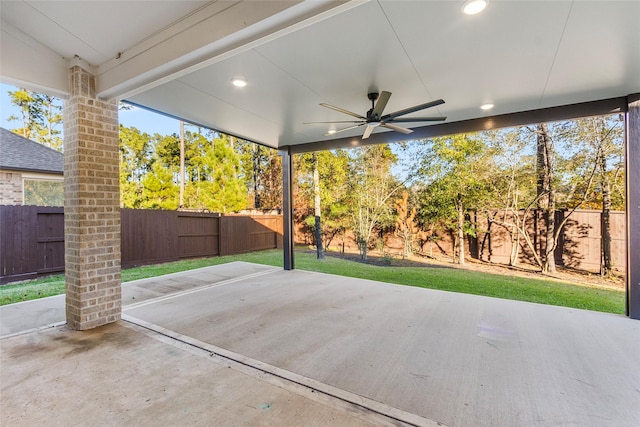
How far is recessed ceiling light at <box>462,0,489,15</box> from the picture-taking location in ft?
6.41

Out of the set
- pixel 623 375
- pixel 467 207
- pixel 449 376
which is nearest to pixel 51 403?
pixel 449 376

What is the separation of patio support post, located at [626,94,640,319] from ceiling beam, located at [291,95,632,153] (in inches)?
5.5

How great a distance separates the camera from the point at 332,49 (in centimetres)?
260

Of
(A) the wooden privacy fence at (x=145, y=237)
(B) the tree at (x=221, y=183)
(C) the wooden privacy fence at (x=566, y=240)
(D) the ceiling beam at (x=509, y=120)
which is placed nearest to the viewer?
(D) the ceiling beam at (x=509, y=120)

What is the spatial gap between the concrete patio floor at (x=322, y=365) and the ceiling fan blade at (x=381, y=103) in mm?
2486

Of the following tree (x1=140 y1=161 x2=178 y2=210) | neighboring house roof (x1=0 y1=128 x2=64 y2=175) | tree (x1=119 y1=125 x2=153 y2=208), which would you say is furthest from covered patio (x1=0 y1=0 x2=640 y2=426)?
tree (x1=119 y1=125 x2=153 y2=208)

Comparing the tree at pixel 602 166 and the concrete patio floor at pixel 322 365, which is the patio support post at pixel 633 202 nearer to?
the concrete patio floor at pixel 322 365

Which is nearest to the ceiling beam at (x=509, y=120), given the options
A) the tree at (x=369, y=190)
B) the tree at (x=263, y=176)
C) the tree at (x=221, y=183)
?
the tree at (x=369, y=190)

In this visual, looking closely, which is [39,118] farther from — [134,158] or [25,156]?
[25,156]

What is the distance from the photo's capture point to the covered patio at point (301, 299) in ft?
6.30

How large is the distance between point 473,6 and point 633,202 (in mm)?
3376

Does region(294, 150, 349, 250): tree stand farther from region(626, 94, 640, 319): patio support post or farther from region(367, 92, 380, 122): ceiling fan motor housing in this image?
region(626, 94, 640, 319): patio support post

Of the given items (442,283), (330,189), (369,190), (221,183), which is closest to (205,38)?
(442,283)

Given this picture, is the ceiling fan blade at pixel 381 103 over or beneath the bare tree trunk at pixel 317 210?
over
